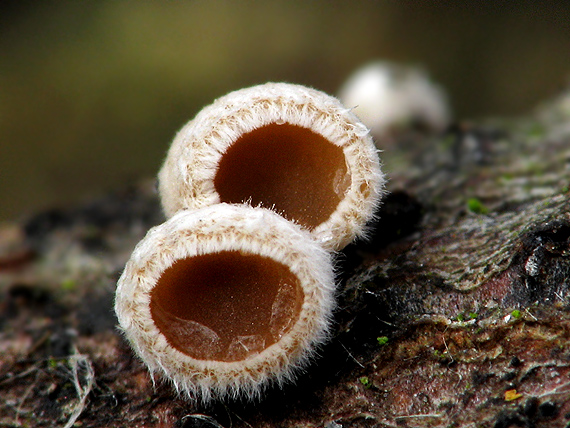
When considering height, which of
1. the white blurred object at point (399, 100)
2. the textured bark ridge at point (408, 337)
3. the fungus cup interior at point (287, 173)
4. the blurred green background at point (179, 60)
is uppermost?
the blurred green background at point (179, 60)

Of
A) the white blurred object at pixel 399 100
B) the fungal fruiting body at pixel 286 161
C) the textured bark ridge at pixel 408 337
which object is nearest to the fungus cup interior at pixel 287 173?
the fungal fruiting body at pixel 286 161

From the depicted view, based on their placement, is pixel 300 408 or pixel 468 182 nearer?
pixel 300 408

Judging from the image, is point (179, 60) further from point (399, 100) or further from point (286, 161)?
point (286, 161)

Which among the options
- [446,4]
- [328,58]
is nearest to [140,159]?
[328,58]

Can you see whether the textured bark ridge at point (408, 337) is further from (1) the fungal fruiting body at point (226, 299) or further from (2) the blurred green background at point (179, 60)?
(2) the blurred green background at point (179, 60)

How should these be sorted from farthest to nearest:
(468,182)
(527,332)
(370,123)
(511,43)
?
(511,43), (468,182), (370,123), (527,332)

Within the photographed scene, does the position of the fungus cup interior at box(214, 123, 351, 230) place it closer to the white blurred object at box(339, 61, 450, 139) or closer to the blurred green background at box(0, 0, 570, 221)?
the white blurred object at box(339, 61, 450, 139)

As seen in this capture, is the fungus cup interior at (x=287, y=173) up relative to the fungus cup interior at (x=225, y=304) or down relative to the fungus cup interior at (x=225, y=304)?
up

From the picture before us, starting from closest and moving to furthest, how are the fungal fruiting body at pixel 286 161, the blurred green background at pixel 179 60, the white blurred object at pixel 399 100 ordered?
the fungal fruiting body at pixel 286 161 → the white blurred object at pixel 399 100 → the blurred green background at pixel 179 60

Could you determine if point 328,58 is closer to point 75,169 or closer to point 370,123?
point 75,169
